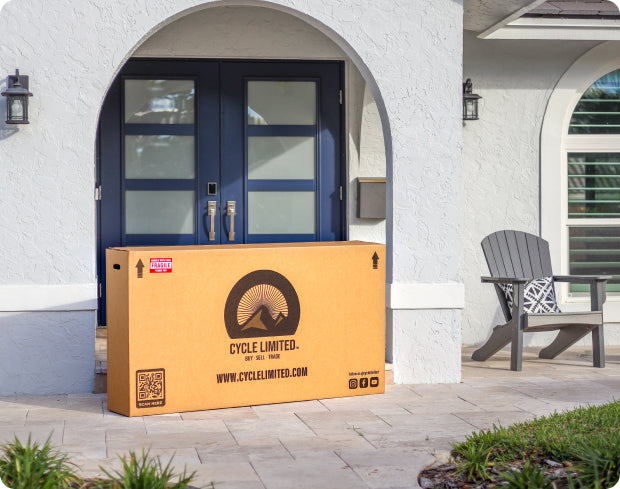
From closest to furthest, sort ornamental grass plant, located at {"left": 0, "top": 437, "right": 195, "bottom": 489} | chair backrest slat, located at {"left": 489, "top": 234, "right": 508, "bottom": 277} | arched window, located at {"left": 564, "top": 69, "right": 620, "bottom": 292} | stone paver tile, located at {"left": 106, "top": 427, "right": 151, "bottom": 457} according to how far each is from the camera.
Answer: ornamental grass plant, located at {"left": 0, "top": 437, "right": 195, "bottom": 489} → stone paver tile, located at {"left": 106, "top": 427, "right": 151, "bottom": 457} → chair backrest slat, located at {"left": 489, "top": 234, "right": 508, "bottom": 277} → arched window, located at {"left": 564, "top": 69, "right": 620, "bottom": 292}

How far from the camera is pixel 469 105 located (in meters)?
7.84

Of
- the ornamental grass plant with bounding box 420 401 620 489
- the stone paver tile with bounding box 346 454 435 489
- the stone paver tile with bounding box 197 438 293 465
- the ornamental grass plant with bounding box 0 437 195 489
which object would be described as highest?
the ornamental grass plant with bounding box 0 437 195 489

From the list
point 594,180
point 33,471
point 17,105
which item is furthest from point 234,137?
point 33,471

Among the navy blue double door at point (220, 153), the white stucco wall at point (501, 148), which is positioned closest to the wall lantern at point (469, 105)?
the white stucco wall at point (501, 148)

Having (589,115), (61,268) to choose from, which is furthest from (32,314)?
(589,115)

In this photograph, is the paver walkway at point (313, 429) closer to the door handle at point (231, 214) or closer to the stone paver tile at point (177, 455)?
the stone paver tile at point (177, 455)

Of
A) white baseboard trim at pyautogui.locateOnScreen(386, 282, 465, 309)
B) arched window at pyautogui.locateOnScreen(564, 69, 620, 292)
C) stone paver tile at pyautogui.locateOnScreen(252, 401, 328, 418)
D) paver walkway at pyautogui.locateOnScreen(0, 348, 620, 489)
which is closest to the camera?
paver walkway at pyautogui.locateOnScreen(0, 348, 620, 489)

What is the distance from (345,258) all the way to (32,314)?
79.5 inches

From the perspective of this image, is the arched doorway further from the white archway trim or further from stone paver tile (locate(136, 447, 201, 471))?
stone paver tile (locate(136, 447, 201, 471))

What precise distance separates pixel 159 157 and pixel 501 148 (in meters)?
2.95

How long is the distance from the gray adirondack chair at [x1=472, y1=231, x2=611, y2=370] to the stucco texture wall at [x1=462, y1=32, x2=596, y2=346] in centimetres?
60

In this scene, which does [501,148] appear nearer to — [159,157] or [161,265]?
[159,157]

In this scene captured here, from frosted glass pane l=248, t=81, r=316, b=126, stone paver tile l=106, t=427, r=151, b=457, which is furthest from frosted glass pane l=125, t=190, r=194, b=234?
stone paver tile l=106, t=427, r=151, b=457

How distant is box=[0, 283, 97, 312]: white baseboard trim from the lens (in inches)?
228
